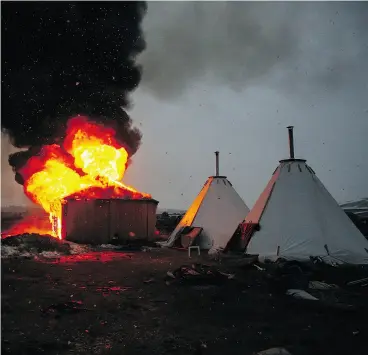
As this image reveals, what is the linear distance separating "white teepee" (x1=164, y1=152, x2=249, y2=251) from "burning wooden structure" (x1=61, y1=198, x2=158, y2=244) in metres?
4.48

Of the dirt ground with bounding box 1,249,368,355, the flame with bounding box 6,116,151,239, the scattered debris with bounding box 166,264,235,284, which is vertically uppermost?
the flame with bounding box 6,116,151,239

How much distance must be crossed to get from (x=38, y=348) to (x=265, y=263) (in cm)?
962

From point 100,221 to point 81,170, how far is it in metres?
5.54

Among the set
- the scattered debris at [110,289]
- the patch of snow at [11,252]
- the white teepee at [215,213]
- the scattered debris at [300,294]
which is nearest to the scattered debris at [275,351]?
the scattered debris at [300,294]

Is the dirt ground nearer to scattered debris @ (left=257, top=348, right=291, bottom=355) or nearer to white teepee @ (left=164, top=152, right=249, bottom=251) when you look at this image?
scattered debris @ (left=257, top=348, right=291, bottom=355)

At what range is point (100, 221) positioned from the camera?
2536 centimetres

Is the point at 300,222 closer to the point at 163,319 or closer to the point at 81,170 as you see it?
the point at 163,319

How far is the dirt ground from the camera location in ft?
19.1

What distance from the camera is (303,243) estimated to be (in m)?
14.4

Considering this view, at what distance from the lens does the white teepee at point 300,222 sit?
46.8 feet

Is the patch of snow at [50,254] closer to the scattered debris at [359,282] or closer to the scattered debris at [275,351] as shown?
the scattered debris at [359,282]

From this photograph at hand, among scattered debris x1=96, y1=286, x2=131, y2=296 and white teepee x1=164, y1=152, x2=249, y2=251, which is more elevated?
white teepee x1=164, y1=152, x2=249, y2=251

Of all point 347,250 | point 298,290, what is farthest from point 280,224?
point 298,290

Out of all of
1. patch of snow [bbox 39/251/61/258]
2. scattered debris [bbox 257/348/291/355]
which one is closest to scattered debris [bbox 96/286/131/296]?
scattered debris [bbox 257/348/291/355]
